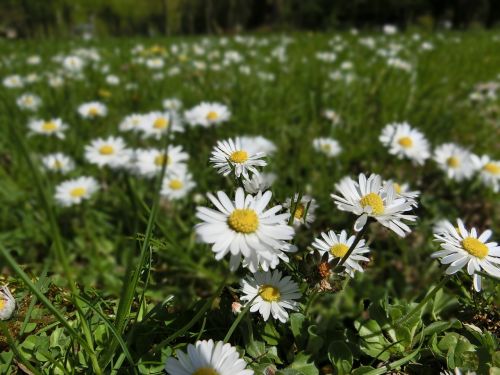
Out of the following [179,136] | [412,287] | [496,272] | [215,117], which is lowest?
[412,287]

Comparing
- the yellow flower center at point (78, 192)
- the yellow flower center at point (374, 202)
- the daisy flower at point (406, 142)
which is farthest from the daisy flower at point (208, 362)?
the yellow flower center at point (78, 192)

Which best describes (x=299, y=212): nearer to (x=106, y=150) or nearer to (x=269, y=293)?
(x=269, y=293)

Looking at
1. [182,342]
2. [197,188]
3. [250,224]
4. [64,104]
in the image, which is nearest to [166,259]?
[197,188]

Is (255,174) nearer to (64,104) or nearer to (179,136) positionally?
(179,136)

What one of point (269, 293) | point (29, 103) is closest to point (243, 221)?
point (269, 293)

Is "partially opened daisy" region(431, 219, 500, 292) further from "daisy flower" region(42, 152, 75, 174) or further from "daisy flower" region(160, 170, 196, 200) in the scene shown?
"daisy flower" region(42, 152, 75, 174)
